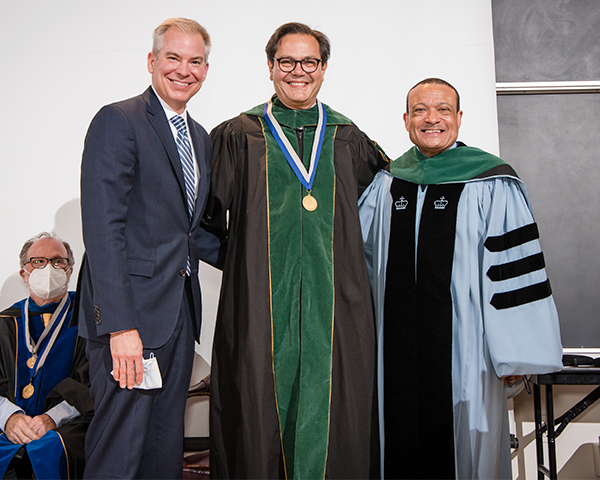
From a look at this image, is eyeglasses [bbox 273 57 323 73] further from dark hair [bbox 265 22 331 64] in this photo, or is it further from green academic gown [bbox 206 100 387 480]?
green academic gown [bbox 206 100 387 480]

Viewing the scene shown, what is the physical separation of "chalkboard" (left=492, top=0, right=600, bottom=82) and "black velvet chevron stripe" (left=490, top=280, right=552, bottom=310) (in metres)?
2.07

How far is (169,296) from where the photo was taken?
188cm

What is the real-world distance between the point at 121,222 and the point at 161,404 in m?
0.72

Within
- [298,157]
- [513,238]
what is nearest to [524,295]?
[513,238]

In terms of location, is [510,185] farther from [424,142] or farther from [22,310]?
[22,310]

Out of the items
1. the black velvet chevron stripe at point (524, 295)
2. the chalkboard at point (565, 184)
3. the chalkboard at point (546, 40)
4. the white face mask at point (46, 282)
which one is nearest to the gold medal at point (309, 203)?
the black velvet chevron stripe at point (524, 295)

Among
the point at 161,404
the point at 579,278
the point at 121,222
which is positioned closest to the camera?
the point at 121,222

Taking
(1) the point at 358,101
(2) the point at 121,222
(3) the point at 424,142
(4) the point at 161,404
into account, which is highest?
(1) the point at 358,101

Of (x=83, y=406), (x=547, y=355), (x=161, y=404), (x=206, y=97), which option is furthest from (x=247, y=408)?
(x=206, y=97)

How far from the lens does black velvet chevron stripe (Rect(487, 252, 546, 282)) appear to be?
2178 mm

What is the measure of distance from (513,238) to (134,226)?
5.29 ft

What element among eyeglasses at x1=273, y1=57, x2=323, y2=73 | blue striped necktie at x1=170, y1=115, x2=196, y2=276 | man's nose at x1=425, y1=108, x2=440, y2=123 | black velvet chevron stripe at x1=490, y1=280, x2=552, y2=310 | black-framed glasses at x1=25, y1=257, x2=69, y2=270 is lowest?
black velvet chevron stripe at x1=490, y1=280, x2=552, y2=310

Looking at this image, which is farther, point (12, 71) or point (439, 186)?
point (12, 71)

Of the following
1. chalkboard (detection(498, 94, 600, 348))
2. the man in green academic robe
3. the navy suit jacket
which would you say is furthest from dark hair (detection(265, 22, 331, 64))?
chalkboard (detection(498, 94, 600, 348))
